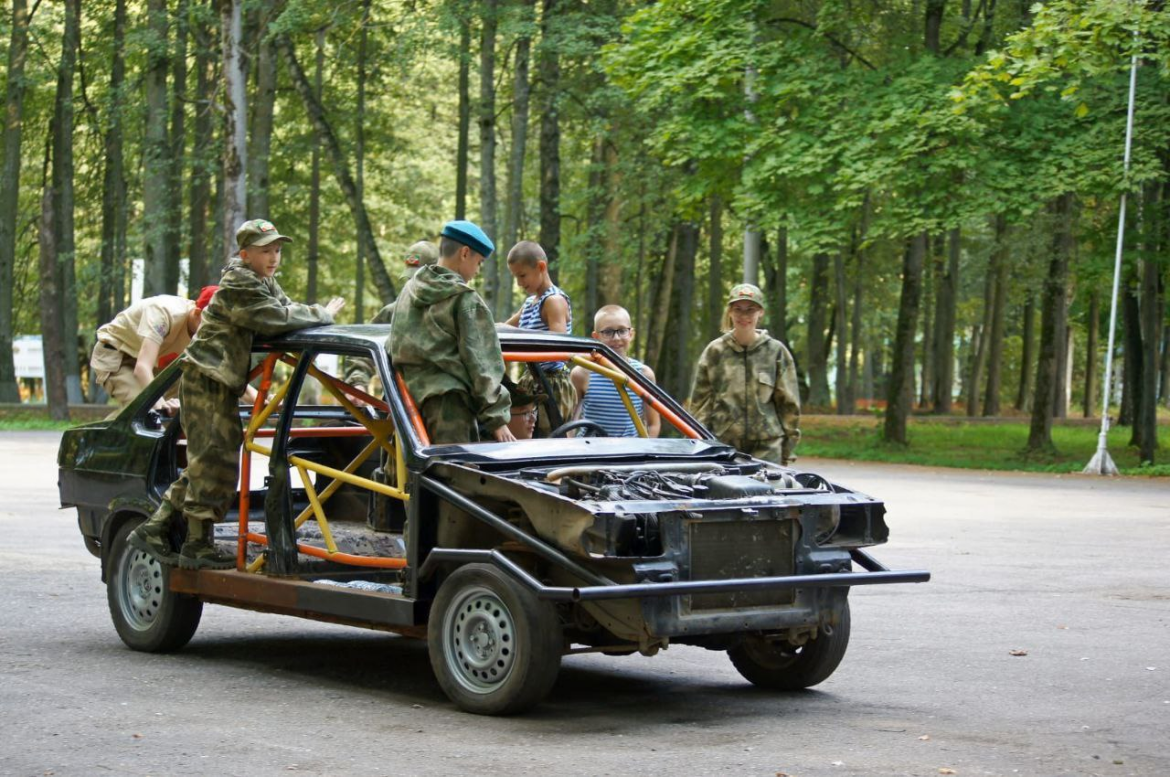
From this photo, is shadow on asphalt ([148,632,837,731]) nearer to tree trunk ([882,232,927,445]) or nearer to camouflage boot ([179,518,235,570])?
camouflage boot ([179,518,235,570])

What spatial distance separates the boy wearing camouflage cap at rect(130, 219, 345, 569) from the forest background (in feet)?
33.9

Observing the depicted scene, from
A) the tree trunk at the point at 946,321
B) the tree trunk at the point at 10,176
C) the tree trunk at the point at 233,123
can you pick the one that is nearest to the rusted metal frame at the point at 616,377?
the tree trunk at the point at 233,123

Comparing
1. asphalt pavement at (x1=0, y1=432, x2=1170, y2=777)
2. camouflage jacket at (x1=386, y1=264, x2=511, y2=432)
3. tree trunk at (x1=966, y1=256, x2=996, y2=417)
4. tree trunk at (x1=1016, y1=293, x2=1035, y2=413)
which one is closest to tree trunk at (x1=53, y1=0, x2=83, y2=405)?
tree trunk at (x1=966, y1=256, x2=996, y2=417)

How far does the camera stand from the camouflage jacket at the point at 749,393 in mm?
10406

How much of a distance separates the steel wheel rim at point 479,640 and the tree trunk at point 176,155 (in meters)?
28.2

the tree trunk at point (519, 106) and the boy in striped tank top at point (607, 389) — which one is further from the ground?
the tree trunk at point (519, 106)

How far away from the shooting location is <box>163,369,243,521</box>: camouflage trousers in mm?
7891

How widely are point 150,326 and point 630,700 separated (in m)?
4.29

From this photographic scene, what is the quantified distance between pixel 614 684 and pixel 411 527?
4.68ft


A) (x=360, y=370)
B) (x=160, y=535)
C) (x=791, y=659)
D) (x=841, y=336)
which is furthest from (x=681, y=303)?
(x=791, y=659)

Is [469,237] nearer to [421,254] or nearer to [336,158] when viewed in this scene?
[421,254]

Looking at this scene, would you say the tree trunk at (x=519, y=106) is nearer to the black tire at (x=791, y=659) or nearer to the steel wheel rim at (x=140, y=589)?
the steel wheel rim at (x=140, y=589)

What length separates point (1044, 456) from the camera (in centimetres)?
2891

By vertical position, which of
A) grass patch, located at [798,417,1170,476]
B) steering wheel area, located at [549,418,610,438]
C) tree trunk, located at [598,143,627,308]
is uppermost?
tree trunk, located at [598,143,627,308]
